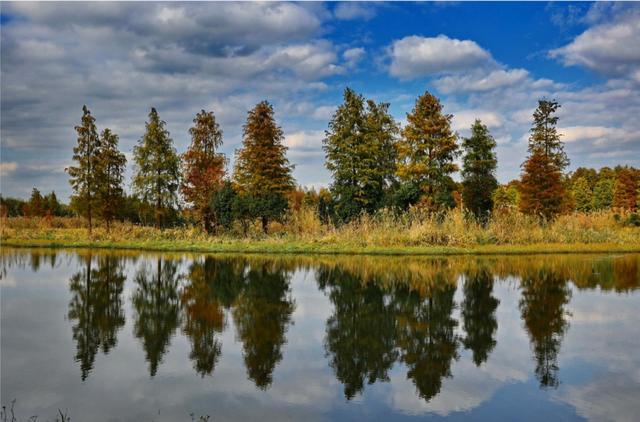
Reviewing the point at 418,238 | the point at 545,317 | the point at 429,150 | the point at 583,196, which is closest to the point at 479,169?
the point at 429,150

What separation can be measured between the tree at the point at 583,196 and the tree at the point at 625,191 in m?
2.41

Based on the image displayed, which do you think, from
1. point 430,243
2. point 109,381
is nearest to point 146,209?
point 430,243

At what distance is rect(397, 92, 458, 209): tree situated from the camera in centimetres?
3522

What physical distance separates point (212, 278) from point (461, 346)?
33.9ft

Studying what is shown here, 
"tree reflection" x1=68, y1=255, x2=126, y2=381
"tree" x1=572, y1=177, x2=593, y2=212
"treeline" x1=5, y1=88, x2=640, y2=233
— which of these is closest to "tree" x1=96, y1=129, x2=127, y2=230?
"treeline" x1=5, y1=88, x2=640, y2=233

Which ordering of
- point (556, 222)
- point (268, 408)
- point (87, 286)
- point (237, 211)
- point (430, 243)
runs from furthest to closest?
point (237, 211) < point (556, 222) < point (430, 243) < point (87, 286) < point (268, 408)

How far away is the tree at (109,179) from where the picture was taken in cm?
3803

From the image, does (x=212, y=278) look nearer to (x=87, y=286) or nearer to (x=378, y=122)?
(x=87, y=286)

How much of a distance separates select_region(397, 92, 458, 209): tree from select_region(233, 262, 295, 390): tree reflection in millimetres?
19271

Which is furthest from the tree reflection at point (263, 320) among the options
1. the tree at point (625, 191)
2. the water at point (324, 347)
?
the tree at point (625, 191)

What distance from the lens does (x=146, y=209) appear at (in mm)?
40969

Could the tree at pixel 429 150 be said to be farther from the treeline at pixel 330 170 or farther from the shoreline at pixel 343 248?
the shoreline at pixel 343 248

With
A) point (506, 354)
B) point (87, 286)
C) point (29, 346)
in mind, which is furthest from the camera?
point (87, 286)

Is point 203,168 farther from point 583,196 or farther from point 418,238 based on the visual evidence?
point 583,196
